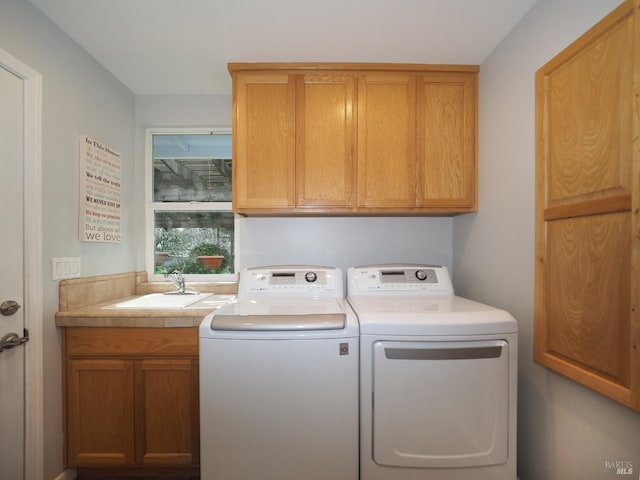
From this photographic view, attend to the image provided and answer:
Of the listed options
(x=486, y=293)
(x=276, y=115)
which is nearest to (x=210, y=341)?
(x=276, y=115)

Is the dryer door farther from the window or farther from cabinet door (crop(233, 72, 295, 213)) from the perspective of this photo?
the window

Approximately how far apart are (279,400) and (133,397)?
35.3 inches

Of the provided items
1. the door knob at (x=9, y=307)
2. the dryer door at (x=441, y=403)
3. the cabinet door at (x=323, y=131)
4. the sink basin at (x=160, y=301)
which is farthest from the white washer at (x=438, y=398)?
the door knob at (x=9, y=307)

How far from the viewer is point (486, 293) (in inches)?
66.4

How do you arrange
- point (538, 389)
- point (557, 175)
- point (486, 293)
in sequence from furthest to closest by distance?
point (486, 293), point (538, 389), point (557, 175)

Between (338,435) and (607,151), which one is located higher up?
(607,151)

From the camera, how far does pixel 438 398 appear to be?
3.80 ft

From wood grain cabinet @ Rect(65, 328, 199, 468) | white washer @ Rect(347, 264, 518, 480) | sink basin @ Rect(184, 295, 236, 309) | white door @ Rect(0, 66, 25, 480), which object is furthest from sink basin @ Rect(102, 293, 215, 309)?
white washer @ Rect(347, 264, 518, 480)

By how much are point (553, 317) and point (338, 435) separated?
0.97m

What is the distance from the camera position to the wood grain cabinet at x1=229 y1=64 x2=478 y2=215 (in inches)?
68.0

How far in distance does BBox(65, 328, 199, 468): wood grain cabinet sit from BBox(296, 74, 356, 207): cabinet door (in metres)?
1.07

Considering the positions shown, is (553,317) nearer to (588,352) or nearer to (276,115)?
(588,352)

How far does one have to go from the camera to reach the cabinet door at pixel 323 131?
68.1 inches

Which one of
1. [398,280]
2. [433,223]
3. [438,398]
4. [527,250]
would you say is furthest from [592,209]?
[433,223]
